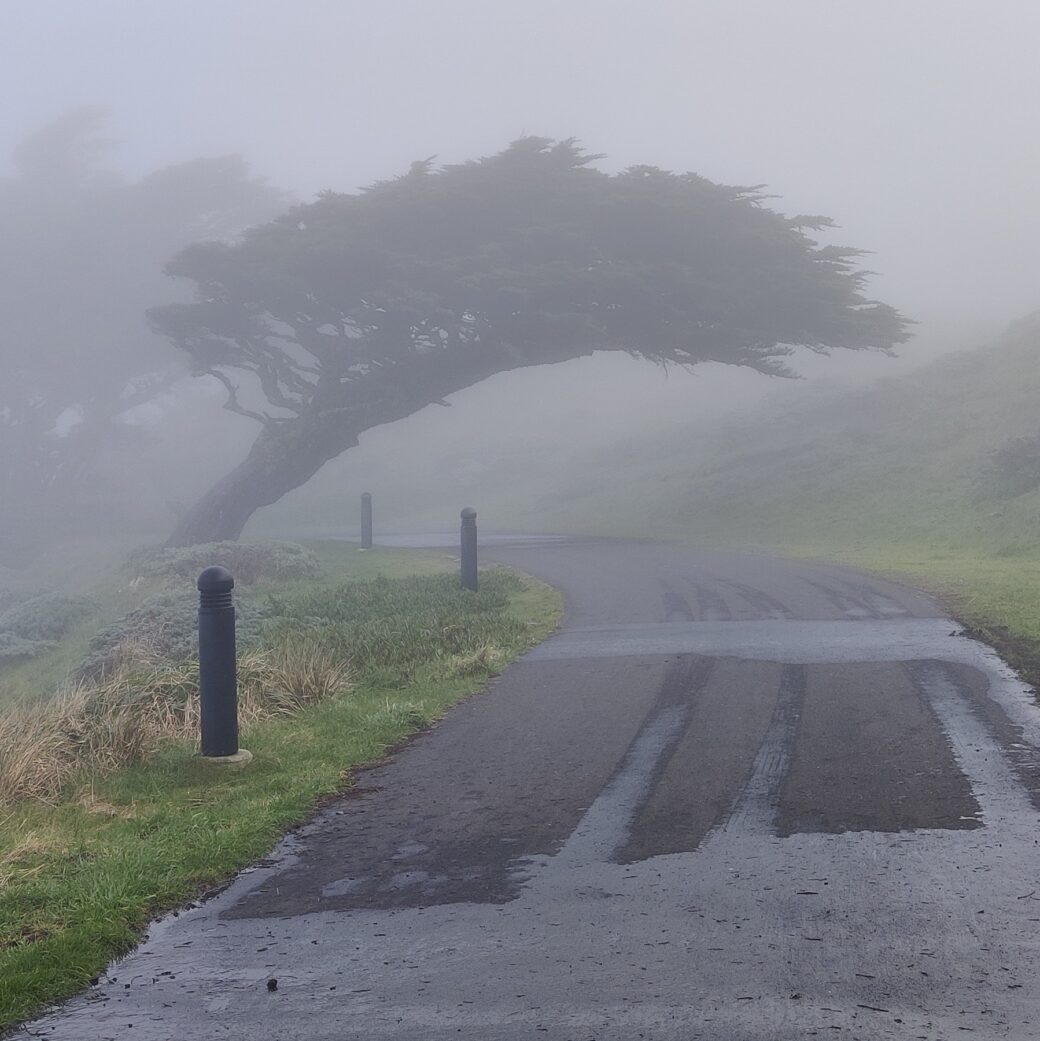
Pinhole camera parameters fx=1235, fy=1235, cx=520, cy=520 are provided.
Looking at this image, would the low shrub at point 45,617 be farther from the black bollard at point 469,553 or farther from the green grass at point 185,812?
the green grass at point 185,812

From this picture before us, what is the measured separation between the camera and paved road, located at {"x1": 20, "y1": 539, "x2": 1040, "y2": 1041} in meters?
3.76

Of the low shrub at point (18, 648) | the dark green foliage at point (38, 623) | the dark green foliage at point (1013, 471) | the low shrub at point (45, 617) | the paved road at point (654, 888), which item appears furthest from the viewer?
the dark green foliage at point (1013, 471)

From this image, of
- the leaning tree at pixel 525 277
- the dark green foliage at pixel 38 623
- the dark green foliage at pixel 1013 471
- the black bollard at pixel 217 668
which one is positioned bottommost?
the dark green foliage at pixel 38 623

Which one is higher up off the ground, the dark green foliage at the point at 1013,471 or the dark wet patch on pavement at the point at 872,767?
the dark green foliage at the point at 1013,471

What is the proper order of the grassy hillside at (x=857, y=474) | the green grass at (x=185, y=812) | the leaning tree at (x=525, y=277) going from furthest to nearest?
1. the leaning tree at (x=525, y=277)
2. the grassy hillside at (x=857, y=474)
3. the green grass at (x=185, y=812)

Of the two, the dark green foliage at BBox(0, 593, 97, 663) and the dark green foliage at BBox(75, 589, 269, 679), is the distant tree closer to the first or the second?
the dark green foliage at BBox(0, 593, 97, 663)

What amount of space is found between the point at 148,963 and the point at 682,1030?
1983 millimetres

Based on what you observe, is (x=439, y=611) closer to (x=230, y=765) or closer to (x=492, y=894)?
(x=230, y=765)

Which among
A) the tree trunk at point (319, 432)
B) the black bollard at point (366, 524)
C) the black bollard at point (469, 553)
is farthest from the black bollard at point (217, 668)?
the tree trunk at point (319, 432)

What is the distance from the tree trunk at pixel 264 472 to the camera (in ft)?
102

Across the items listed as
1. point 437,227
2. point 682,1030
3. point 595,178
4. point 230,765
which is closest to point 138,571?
point 437,227

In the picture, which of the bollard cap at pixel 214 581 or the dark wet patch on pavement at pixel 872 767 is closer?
the dark wet patch on pavement at pixel 872 767

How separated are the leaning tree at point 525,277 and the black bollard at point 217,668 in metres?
20.5

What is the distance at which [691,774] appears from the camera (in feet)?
21.9
